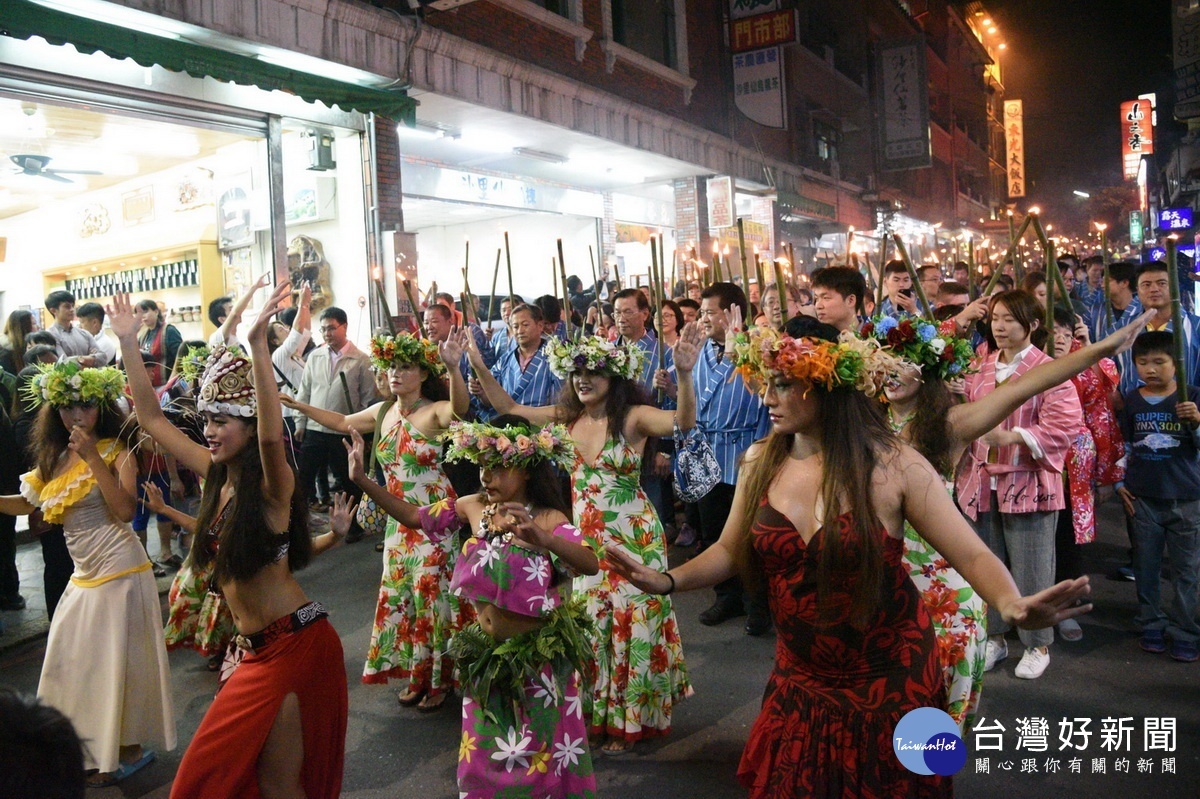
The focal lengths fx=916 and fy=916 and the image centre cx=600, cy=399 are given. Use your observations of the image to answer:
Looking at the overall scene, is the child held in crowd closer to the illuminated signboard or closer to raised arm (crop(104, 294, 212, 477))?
raised arm (crop(104, 294, 212, 477))

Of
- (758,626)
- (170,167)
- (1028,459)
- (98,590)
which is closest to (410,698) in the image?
(98,590)

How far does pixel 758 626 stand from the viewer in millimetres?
6121

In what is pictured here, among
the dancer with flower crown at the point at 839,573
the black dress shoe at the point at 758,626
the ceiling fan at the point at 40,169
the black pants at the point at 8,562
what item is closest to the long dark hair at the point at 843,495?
the dancer with flower crown at the point at 839,573

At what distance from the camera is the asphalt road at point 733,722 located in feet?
13.6

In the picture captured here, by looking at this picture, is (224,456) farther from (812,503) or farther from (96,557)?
(812,503)

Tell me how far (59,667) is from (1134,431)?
19.8ft

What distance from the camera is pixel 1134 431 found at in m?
5.62

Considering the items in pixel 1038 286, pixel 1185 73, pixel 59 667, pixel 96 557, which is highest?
pixel 1185 73

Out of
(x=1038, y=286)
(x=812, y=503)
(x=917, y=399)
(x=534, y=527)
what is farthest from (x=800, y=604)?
(x=1038, y=286)

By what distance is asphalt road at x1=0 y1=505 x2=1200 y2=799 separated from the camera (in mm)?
4156

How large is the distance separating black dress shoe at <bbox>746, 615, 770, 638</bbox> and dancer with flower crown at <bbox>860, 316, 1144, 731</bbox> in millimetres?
2115

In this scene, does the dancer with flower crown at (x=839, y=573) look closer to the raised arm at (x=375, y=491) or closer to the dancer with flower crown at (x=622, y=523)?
the raised arm at (x=375, y=491)

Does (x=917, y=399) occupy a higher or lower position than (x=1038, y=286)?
lower

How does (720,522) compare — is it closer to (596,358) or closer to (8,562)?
(596,358)
